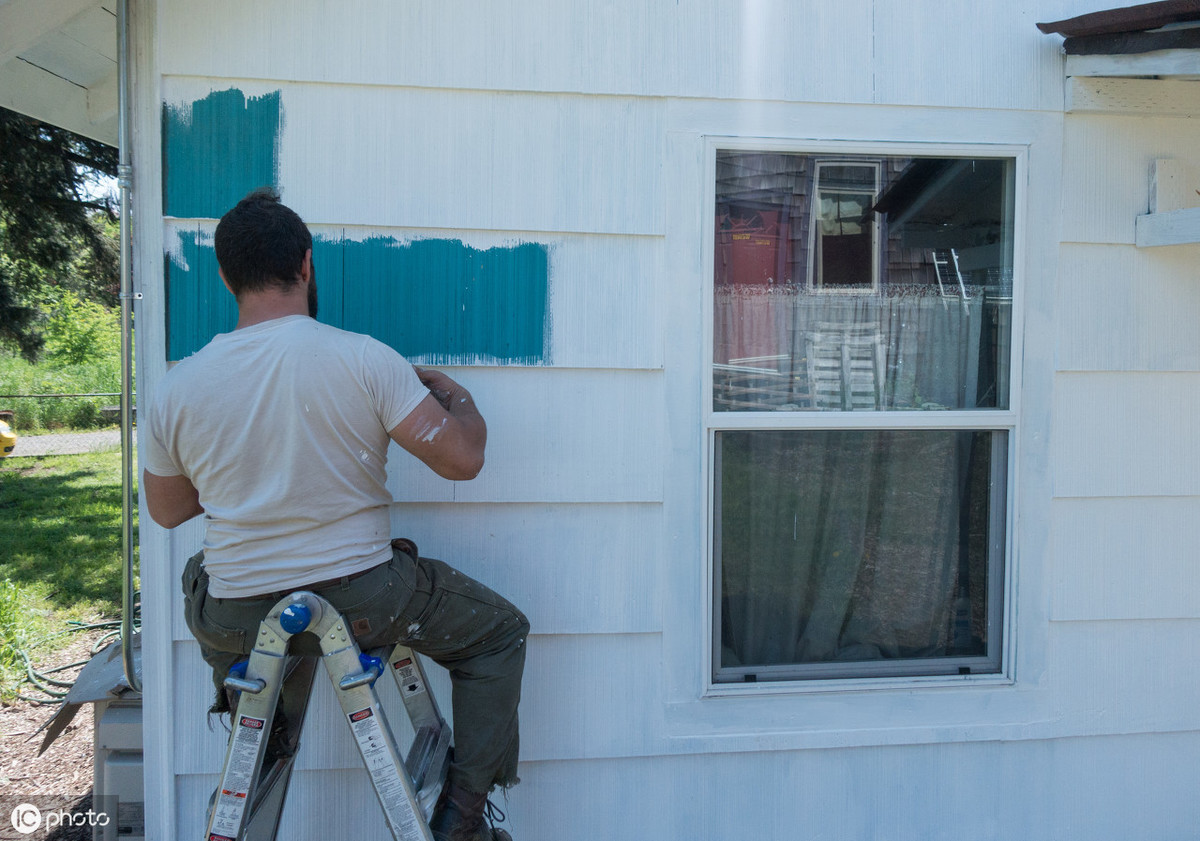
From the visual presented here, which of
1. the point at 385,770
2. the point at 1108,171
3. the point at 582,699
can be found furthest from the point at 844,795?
the point at 1108,171

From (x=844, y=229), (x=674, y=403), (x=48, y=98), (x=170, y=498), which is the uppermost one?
(x=48, y=98)

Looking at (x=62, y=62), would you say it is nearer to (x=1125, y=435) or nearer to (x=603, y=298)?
(x=603, y=298)

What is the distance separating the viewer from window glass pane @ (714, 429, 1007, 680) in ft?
7.49

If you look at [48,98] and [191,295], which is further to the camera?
[48,98]

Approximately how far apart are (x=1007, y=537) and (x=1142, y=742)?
71cm

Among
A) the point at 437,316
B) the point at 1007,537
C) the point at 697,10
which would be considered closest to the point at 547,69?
the point at 697,10

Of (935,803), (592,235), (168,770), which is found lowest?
→ (935,803)

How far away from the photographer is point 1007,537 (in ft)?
7.60

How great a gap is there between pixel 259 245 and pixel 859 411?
152 cm

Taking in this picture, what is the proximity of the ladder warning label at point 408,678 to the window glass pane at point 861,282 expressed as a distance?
0.99 metres

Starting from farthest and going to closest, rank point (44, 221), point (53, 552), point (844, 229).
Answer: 1. point (44, 221)
2. point (53, 552)
3. point (844, 229)

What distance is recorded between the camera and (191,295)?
2.08 metres

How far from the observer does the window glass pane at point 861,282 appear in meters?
2.25

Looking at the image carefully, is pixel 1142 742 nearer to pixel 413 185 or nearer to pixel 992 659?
pixel 992 659
